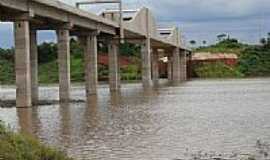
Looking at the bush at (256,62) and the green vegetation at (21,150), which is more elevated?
the bush at (256,62)

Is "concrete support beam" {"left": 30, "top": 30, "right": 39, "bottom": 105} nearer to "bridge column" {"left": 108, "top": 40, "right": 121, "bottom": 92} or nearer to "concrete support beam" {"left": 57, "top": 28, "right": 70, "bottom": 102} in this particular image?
"concrete support beam" {"left": 57, "top": 28, "right": 70, "bottom": 102}

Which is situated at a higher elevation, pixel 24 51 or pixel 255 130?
pixel 24 51

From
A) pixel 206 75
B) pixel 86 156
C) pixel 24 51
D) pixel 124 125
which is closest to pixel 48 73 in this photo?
pixel 206 75

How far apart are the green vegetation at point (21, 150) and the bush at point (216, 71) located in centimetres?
16195

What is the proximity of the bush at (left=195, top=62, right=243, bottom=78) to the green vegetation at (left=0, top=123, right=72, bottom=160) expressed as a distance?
16195 centimetres

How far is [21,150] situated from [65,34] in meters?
Result: 55.4

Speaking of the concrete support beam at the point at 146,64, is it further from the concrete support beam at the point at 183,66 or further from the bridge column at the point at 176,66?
the concrete support beam at the point at 183,66

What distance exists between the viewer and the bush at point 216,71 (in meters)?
179

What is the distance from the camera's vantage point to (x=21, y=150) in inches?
613

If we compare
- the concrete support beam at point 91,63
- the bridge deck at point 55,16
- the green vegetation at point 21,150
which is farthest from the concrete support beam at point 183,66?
the green vegetation at point 21,150

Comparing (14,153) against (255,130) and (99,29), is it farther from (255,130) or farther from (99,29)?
(99,29)

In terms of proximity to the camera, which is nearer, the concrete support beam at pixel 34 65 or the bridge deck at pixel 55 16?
the bridge deck at pixel 55 16

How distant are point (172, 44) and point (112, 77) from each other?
173 ft

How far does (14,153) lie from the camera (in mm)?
15062
